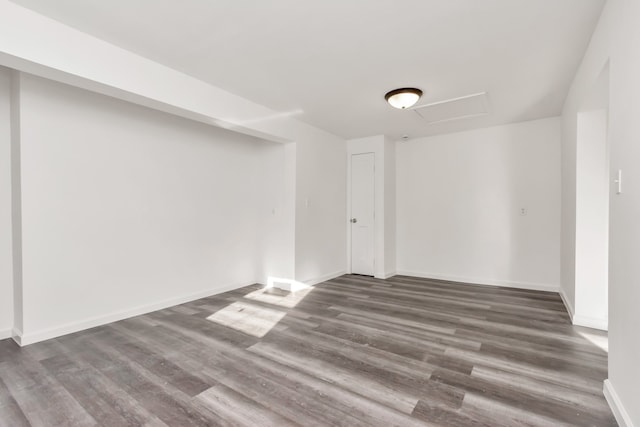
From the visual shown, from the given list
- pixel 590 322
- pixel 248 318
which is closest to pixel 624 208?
pixel 590 322

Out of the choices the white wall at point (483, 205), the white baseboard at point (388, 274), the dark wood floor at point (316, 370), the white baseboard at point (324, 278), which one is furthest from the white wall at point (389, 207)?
the dark wood floor at point (316, 370)

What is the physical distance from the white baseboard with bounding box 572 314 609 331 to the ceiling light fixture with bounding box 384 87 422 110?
2.87 metres

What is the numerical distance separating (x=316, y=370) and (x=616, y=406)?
1819 millimetres

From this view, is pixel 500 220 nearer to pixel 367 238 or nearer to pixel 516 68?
pixel 367 238

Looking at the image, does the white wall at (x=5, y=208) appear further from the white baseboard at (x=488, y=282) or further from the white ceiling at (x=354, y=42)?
the white baseboard at (x=488, y=282)

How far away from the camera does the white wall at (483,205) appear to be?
4695 mm

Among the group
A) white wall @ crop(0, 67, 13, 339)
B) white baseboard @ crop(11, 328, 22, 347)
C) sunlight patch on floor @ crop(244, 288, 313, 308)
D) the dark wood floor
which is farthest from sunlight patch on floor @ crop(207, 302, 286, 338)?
white wall @ crop(0, 67, 13, 339)

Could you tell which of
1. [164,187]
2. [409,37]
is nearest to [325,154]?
[164,187]

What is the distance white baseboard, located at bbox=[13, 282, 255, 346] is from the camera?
2.87 m

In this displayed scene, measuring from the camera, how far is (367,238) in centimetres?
578

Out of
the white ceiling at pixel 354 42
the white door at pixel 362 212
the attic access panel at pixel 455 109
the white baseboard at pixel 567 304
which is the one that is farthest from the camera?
the white door at pixel 362 212

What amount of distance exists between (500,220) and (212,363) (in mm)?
4638

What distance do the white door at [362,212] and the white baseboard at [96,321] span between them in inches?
104

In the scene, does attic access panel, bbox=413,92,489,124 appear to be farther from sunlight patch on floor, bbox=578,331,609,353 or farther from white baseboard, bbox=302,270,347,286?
white baseboard, bbox=302,270,347,286
